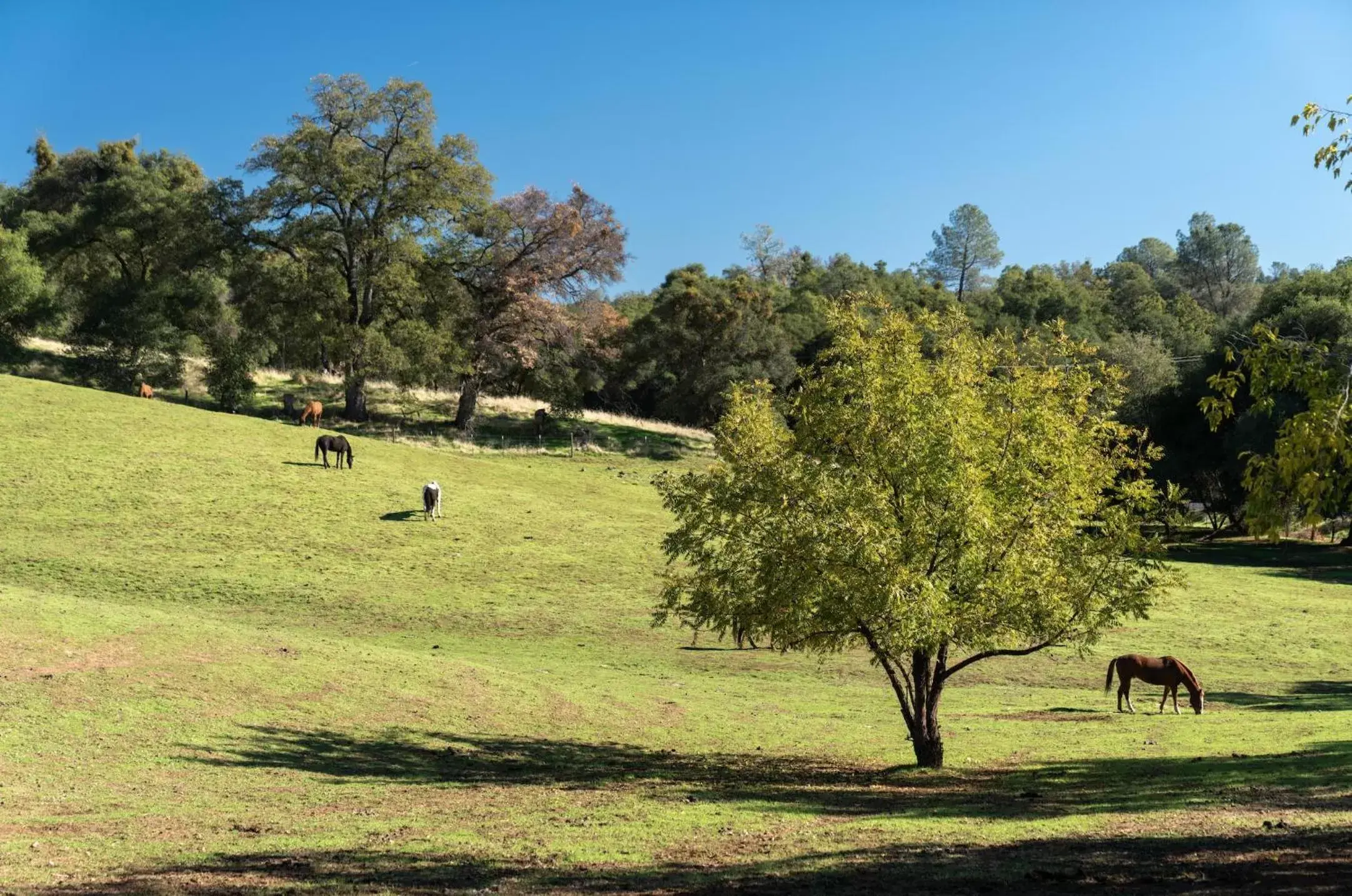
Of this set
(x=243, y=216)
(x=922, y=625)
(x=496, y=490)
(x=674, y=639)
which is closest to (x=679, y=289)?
(x=243, y=216)

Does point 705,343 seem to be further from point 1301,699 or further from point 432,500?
point 1301,699

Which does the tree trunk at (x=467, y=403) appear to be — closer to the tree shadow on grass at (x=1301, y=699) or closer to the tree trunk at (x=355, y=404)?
the tree trunk at (x=355, y=404)

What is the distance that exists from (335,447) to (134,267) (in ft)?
144

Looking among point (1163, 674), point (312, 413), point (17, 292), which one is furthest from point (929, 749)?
point (17, 292)

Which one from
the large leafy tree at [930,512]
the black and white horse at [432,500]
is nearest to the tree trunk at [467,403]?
the black and white horse at [432,500]

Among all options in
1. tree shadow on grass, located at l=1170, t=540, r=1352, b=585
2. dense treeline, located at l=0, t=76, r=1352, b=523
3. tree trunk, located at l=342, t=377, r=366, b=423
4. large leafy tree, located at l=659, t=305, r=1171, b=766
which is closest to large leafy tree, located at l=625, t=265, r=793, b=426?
dense treeline, located at l=0, t=76, r=1352, b=523

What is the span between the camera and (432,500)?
145 ft

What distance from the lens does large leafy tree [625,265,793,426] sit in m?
89.4

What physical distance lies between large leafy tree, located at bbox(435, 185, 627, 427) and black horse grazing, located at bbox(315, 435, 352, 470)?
2021 centimetres

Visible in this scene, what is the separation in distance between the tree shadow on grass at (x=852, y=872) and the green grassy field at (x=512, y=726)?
0.19 ft

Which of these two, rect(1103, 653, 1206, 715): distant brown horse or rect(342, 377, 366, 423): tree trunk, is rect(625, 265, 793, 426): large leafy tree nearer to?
rect(342, 377, 366, 423): tree trunk

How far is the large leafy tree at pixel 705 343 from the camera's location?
8938cm

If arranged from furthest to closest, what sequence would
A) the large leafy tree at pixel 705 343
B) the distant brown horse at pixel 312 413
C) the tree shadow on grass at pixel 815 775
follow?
1. the large leafy tree at pixel 705 343
2. the distant brown horse at pixel 312 413
3. the tree shadow on grass at pixel 815 775

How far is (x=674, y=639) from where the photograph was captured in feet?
107
